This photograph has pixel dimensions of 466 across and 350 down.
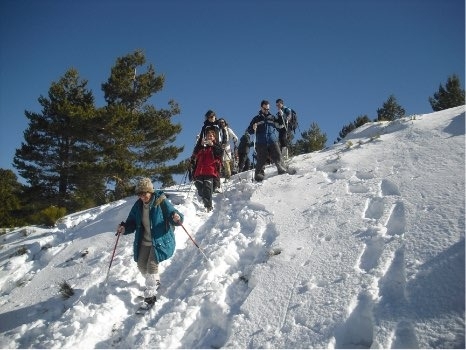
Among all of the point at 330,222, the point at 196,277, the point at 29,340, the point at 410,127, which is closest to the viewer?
the point at 29,340

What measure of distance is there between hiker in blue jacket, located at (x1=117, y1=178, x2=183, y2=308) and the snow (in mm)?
437

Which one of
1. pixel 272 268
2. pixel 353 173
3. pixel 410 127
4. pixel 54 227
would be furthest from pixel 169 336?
pixel 410 127

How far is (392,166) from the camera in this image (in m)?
6.66

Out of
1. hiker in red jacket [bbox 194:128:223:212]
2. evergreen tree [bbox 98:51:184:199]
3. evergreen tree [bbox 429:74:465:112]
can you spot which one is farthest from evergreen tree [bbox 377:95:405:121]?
hiker in red jacket [bbox 194:128:223:212]

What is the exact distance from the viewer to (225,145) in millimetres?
9602

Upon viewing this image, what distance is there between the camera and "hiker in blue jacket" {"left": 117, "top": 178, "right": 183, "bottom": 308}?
496 centimetres

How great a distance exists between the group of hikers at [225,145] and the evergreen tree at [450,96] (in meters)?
24.8

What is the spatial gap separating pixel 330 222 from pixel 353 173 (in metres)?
2.08

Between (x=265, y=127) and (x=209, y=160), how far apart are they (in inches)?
73.5

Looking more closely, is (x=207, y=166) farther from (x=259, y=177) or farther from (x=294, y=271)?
(x=294, y=271)

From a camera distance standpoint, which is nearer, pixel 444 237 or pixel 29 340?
pixel 444 237

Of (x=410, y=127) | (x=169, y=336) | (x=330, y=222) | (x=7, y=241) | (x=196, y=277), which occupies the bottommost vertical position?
(x=169, y=336)

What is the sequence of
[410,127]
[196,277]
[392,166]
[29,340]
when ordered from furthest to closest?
[410,127], [392,166], [196,277], [29,340]

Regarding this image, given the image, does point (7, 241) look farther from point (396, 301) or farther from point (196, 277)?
point (396, 301)
